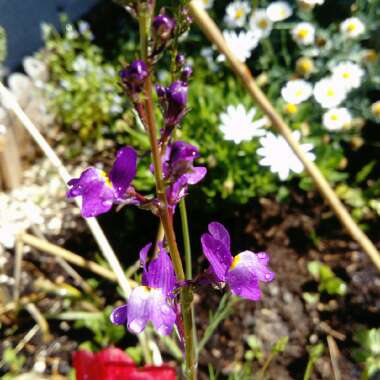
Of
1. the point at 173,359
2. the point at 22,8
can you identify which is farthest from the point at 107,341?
the point at 22,8

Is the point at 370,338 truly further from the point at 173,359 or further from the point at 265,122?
the point at 265,122

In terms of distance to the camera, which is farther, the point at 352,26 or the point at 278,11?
the point at 278,11

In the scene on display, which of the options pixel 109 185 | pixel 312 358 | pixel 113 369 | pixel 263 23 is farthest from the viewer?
pixel 263 23

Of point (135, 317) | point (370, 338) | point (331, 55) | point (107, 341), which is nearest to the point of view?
point (135, 317)

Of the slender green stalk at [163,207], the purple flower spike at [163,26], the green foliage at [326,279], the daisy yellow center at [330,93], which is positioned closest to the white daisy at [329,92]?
the daisy yellow center at [330,93]

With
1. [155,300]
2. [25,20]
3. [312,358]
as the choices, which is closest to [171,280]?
[155,300]

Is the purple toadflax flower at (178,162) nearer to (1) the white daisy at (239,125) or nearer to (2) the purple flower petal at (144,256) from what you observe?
(2) the purple flower petal at (144,256)

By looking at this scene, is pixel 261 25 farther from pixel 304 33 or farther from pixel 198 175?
pixel 198 175
